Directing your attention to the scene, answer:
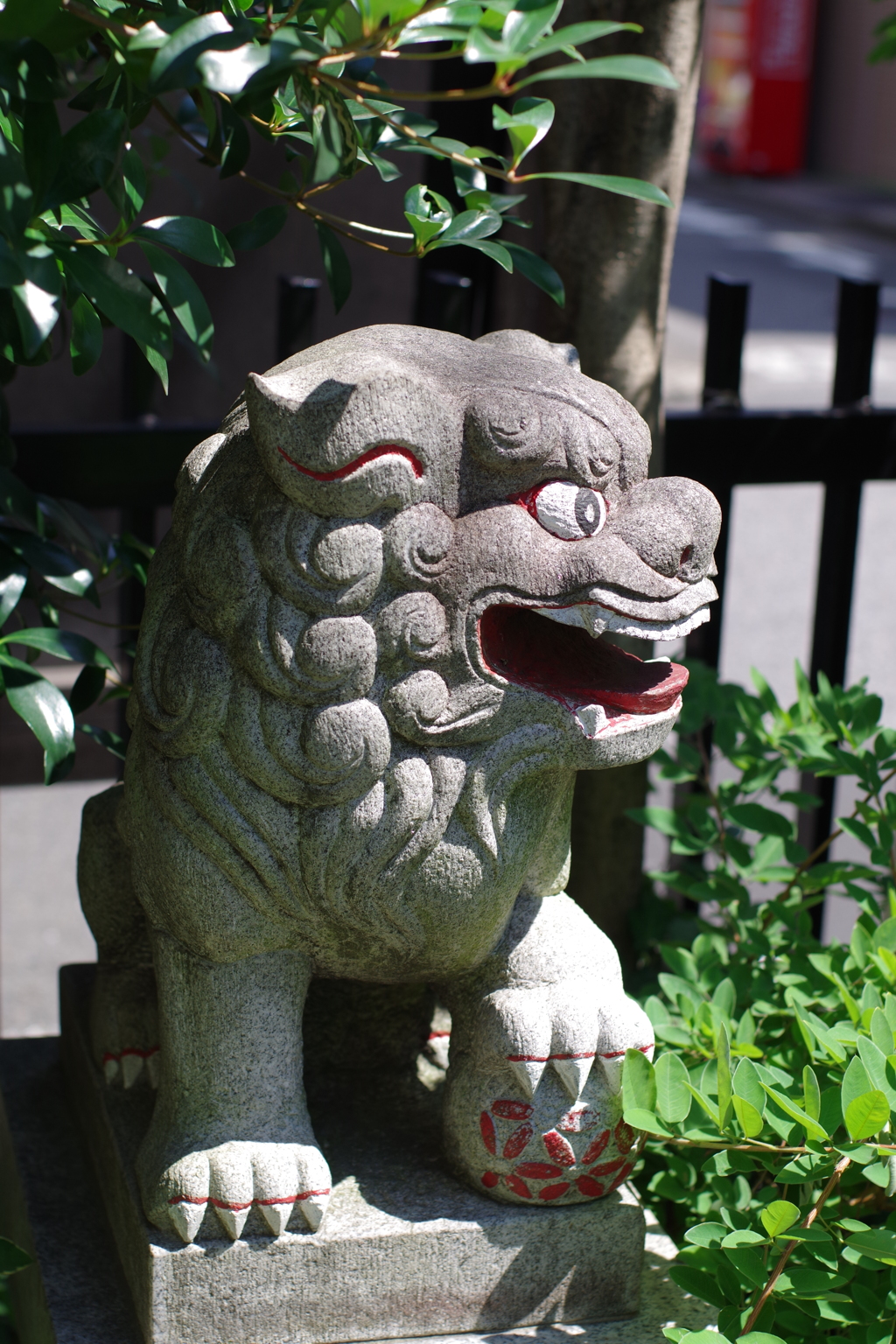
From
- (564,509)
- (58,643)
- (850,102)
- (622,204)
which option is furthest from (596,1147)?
(850,102)

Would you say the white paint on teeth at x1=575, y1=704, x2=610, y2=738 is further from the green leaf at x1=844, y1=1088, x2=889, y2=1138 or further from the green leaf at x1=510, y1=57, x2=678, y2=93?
the green leaf at x1=510, y1=57, x2=678, y2=93

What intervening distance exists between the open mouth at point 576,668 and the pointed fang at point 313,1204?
0.57 metres

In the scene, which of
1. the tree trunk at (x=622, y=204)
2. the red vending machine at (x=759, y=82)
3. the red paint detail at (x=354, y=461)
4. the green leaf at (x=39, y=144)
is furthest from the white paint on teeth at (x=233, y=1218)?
the red vending machine at (x=759, y=82)

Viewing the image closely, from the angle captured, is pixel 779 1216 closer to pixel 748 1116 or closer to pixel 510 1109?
pixel 748 1116

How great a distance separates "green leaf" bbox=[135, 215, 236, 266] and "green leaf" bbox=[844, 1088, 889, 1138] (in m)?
1.01

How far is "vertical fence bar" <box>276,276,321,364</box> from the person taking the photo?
2.33m

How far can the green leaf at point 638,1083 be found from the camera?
60.2 inches

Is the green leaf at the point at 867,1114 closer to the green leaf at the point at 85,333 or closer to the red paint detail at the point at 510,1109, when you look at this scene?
the red paint detail at the point at 510,1109

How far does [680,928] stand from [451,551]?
1.18 m

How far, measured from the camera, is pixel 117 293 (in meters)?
1.31

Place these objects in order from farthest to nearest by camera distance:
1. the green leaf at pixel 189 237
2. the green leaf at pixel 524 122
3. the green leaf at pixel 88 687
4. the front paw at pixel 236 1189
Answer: the green leaf at pixel 88 687 → the front paw at pixel 236 1189 → the green leaf at pixel 189 237 → the green leaf at pixel 524 122

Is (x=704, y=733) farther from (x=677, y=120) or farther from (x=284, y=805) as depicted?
(x=284, y=805)

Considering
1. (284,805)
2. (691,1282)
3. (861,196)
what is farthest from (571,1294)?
(861,196)

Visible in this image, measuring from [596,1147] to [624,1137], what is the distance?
4 cm
